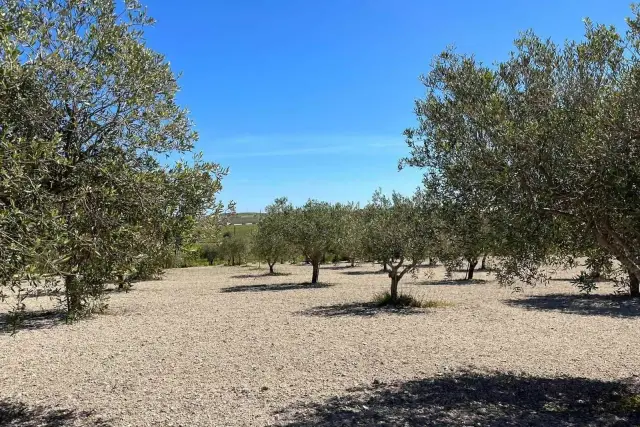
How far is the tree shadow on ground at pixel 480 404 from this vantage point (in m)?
8.72

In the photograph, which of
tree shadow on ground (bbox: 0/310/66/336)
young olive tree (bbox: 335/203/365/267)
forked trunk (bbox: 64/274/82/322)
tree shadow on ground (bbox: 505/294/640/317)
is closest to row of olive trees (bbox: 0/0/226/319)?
forked trunk (bbox: 64/274/82/322)

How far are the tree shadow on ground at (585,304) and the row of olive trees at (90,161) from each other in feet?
62.8

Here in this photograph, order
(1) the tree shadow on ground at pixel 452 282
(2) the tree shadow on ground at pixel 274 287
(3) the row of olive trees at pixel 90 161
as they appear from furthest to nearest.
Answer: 1. (1) the tree shadow on ground at pixel 452 282
2. (2) the tree shadow on ground at pixel 274 287
3. (3) the row of olive trees at pixel 90 161

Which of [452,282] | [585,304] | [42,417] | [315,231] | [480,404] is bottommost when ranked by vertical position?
[42,417]

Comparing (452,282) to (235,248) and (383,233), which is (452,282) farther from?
(235,248)

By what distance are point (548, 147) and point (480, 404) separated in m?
5.27

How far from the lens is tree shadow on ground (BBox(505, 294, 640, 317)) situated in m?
20.9

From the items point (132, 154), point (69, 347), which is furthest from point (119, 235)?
point (69, 347)

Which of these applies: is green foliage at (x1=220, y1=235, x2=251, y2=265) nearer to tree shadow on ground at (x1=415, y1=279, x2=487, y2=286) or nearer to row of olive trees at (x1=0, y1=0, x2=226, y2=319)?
tree shadow on ground at (x1=415, y1=279, x2=487, y2=286)

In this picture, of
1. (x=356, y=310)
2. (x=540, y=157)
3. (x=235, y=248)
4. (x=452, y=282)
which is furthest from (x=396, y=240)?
(x=235, y=248)

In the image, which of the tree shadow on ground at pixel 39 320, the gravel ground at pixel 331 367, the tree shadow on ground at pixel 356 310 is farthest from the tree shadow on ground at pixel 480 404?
the tree shadow on ground at pixel 39 320

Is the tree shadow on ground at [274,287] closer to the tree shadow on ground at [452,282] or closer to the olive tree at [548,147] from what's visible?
Result: the tree shadow on ground at [452,282]

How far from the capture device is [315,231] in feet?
121

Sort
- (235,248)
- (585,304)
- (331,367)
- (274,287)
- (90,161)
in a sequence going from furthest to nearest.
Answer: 1. (235,248)
2. (274,287)
3. (585,304)
4. (331,367)
5. (90,161)
